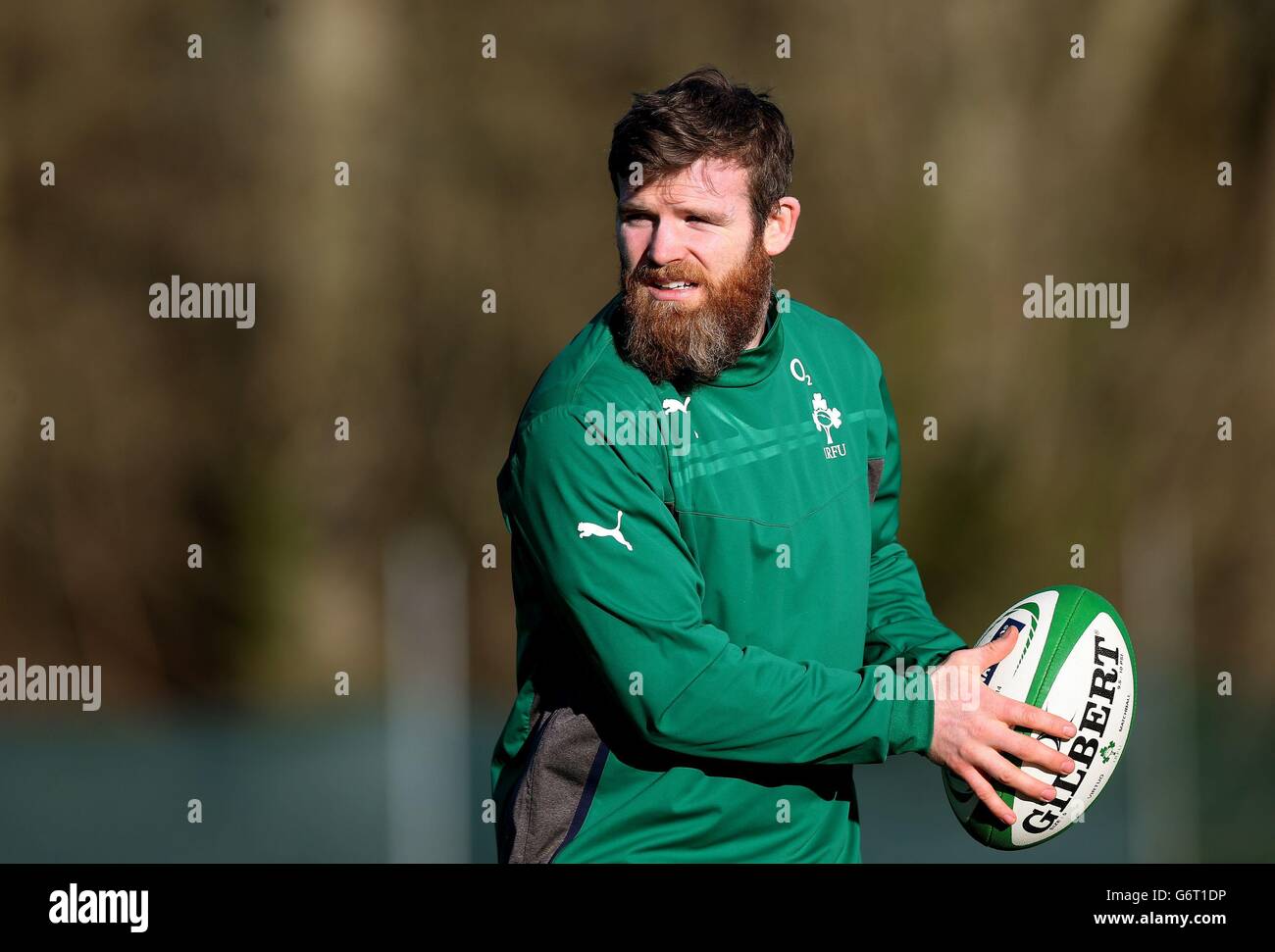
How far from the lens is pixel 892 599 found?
2.77 metres

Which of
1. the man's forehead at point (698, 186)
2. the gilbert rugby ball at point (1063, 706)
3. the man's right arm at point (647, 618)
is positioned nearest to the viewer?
the man's right arm at point (647, 618)

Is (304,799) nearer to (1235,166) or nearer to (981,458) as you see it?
(981,458)

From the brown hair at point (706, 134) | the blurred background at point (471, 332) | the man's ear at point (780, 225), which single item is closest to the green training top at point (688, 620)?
the man's ear at point (780, 225)

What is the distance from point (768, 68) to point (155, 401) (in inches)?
109

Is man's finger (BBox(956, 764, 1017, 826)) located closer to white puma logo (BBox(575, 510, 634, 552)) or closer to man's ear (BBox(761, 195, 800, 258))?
white puma logo (BBox(575, 510, 634, 552))

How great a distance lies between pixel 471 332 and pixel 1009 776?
15.3ft

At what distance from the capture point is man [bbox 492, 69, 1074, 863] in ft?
7.67

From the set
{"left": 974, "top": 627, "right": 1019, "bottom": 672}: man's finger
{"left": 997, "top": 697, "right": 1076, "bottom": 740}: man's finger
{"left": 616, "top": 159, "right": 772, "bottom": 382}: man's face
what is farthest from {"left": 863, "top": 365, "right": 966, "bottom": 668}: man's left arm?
{"left": 616, "top": 159, "right": 772, "bottom": 382}: man's face

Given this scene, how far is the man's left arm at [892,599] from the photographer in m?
2.69

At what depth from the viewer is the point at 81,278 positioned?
6.79 m

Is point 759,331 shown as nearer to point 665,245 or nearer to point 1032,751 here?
point 665,245

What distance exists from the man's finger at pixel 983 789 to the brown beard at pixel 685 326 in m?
0.69

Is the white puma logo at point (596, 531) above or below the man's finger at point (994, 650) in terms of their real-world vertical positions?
above

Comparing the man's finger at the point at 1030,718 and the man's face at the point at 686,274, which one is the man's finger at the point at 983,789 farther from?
the man's face at the point at 686,274
